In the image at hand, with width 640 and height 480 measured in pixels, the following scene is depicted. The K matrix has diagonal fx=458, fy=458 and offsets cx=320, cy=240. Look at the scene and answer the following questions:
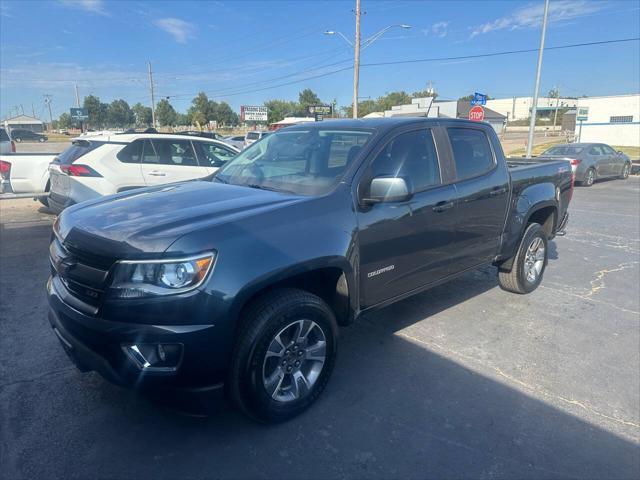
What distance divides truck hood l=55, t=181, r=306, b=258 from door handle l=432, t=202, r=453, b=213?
1276 mm

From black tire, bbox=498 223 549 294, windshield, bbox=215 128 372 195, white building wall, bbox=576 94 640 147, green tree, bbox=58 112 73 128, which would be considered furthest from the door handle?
green tree, bbox=58 112 73 128

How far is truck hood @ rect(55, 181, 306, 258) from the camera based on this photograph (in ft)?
8.12

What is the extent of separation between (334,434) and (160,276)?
145 cm

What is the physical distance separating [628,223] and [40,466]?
36.1ft

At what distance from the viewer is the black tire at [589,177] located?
16312 mm

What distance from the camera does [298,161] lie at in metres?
3.77

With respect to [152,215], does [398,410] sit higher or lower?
lower

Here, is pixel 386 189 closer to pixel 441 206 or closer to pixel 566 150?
pixel 441 206

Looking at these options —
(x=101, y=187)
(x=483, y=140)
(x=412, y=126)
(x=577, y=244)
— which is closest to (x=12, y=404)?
(x=412, y=126)

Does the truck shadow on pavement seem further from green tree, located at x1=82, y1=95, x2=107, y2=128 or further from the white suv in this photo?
green tree, located at x1=82, y1=95, x2=107, y2=128

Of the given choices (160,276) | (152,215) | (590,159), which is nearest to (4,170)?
(152,215)

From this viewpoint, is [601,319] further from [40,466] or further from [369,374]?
[40,466]

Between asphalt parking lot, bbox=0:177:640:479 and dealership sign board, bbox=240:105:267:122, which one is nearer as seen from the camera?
asphalt parking lot, bbox=0:177:640:479

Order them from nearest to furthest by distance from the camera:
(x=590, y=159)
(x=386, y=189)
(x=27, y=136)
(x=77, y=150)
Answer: (x=386, y=189), (x=77, y=150), (x=590, y=159), (x=27, y=136)
